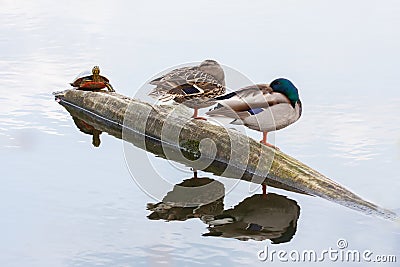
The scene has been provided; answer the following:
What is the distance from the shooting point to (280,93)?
7582mm

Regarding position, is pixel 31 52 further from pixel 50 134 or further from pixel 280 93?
pixel 280 93

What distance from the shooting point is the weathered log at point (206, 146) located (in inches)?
283

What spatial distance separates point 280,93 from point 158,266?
7.94 feet

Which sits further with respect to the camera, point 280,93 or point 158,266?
point 280,93

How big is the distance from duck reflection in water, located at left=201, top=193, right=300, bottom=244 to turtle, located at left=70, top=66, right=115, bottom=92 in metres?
3.29

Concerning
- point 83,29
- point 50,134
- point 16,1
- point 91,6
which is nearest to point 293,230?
point 50,134

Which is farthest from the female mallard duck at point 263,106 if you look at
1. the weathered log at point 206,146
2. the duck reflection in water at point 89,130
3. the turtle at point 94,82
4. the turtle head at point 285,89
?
the turtle at point 94,82

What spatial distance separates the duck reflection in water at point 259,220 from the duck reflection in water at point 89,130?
87.0 inches

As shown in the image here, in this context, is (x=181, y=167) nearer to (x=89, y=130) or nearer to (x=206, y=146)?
(x=206, y=146)

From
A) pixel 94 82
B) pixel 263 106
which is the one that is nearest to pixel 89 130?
pixel 94 82

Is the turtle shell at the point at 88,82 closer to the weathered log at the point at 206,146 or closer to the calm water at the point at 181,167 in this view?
the weathered log at the point at 206,146

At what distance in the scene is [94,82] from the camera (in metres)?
9.95

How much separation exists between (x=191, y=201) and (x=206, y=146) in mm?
976

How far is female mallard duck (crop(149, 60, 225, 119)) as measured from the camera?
789cm
